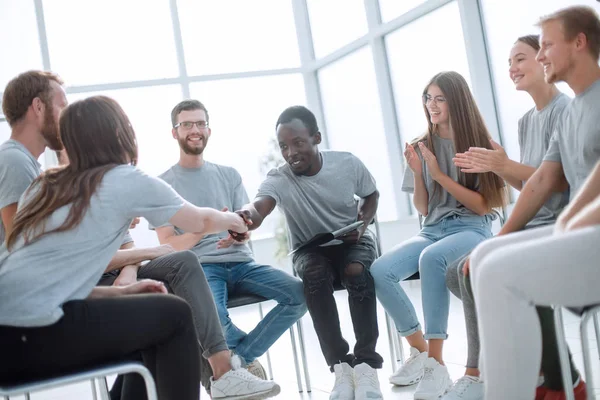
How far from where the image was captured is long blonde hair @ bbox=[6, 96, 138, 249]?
1731 mm

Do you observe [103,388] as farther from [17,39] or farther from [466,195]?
[17,39]

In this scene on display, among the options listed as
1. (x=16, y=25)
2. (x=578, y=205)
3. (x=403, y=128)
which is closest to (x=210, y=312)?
(x=578, y=205)

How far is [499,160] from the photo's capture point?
2344mm

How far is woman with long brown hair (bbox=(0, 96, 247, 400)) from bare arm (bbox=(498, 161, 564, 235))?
38.5 inches

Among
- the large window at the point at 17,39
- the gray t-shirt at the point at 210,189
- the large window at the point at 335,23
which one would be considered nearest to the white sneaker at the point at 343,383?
the gray t-shirt at the point at 210,189

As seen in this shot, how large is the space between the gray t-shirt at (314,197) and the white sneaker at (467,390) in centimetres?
91

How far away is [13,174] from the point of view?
2.13 m

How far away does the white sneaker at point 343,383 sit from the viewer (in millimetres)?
2463

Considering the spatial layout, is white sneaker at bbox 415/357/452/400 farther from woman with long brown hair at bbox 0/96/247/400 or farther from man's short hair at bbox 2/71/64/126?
man's short hair at bbox 2/71/64/126

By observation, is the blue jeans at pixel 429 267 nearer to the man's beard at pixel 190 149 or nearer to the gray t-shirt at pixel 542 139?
the gray t-shirt at pixel 542 139

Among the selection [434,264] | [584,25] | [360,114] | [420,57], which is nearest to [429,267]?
[434,264]

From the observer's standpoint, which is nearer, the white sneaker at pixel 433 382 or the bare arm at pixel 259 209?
the white sneaker at pixel 433 382

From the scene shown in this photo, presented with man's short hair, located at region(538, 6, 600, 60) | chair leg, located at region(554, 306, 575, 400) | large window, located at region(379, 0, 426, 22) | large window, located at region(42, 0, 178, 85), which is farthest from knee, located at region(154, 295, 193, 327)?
large window, located at region(42, 0, 178, 85)

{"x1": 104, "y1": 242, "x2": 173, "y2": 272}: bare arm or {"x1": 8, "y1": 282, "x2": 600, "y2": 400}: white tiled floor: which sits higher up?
{"x1": 104, "y1": 242, "x2": 173, "y2": 272}: bare arm
